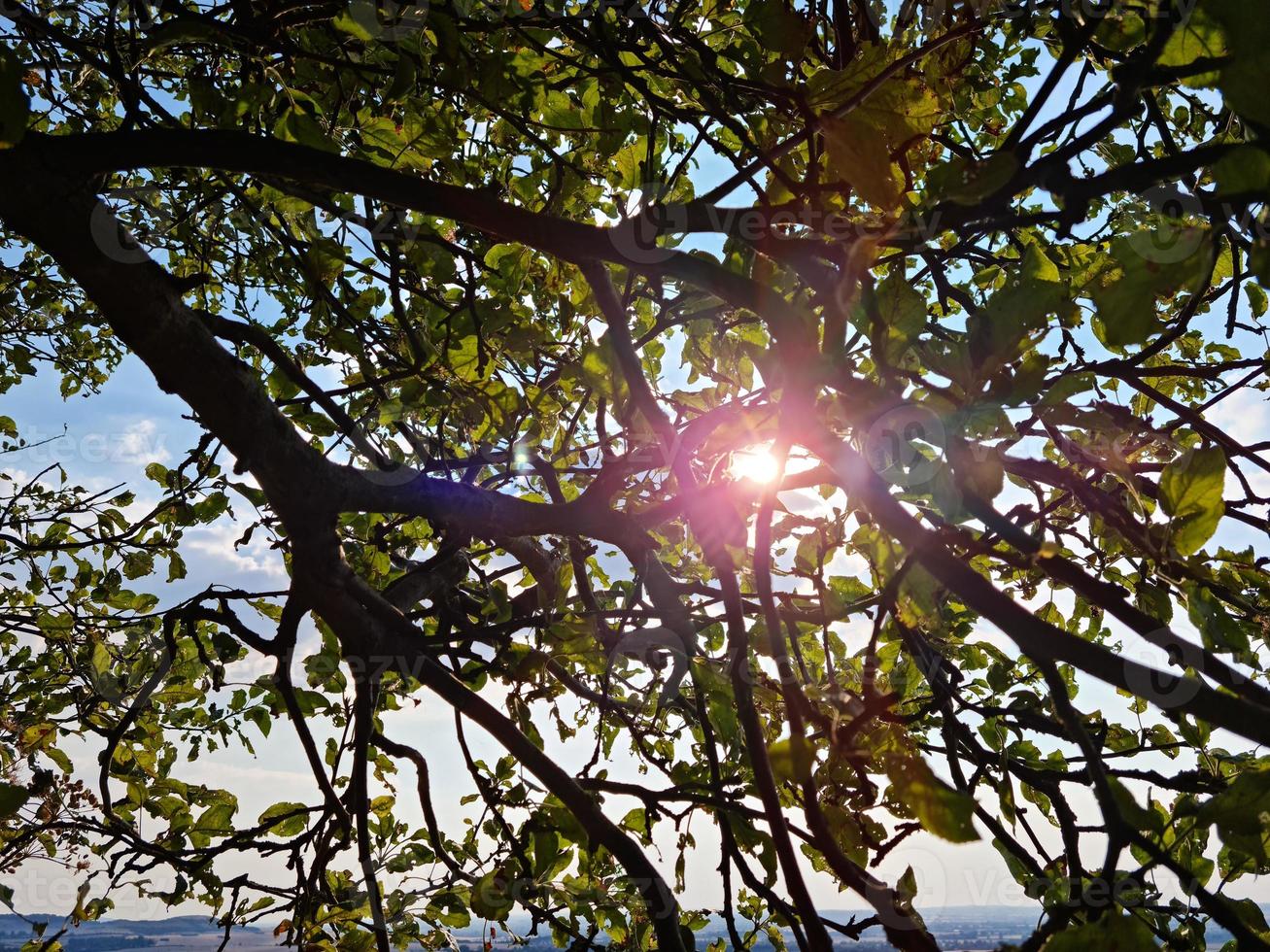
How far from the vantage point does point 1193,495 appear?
0.92 metres

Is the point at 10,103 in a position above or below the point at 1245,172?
above

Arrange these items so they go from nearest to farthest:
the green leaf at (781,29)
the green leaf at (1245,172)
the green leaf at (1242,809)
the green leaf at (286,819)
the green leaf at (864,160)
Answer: the green leaf at (1245,172) < the green leaf at (1242,809) < the green leaf at (864,160) < the green leaf at (781,29) < the green leaf at (286,819)

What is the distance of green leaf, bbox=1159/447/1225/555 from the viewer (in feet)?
2.97

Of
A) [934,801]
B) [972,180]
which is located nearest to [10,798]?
[934,801]

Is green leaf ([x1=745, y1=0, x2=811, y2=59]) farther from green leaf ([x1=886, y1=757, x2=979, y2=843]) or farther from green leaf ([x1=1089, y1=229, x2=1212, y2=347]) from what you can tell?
green leaf ([x1=886, y1=757, x2=979, y2=843])

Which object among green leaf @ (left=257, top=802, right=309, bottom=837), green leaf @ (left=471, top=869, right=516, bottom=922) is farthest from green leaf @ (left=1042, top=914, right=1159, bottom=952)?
green leaf @ (left=257, top=802, right=309, bottom=837)

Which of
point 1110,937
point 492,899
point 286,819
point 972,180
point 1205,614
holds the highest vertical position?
point 972,180

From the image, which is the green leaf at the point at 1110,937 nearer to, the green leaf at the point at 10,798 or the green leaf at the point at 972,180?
the green leaf at the point at 972,180

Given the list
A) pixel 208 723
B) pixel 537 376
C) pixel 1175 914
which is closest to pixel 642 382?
pixel 537 376

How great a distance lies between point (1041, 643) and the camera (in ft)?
2.68

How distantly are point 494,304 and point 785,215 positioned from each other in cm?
136

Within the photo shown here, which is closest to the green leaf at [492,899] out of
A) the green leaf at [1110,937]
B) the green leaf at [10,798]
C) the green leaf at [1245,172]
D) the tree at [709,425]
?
the tree at [709,425]

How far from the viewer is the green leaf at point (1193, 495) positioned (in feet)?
2.97

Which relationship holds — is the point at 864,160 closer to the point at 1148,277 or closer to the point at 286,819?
the point at 1148,277
